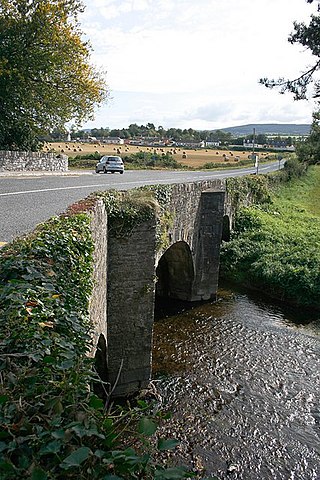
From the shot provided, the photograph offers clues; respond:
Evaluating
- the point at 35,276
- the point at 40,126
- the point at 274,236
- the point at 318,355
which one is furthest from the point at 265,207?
the point at 35,276

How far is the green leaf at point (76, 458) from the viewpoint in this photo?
1.69 meters

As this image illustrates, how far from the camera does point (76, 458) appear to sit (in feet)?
5.61

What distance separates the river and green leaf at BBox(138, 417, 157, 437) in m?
5.19

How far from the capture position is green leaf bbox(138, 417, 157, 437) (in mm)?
1865

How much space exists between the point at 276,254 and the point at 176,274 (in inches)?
179

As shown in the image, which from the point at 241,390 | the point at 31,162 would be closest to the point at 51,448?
the point at 241,390

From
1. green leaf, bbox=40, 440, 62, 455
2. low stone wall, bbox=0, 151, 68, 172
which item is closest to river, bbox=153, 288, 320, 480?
green leaf, bbox=40, 440, 62, 455

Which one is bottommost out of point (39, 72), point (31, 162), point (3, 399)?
point (31, 162)

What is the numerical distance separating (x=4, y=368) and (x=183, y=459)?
5514 millimetres

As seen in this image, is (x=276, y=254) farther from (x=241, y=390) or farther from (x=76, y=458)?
(x=76, y=458)

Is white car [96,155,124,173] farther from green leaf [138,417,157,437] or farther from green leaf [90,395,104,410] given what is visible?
green leaf [138,417,157,437]

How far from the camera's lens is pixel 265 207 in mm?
25250

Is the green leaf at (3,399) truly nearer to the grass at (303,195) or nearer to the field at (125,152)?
the grass at (303,195)

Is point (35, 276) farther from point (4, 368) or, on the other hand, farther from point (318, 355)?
point (318, 355)
